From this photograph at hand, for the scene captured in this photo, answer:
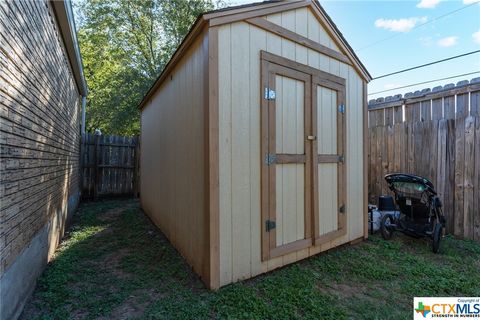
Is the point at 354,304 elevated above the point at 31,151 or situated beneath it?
situated beneath

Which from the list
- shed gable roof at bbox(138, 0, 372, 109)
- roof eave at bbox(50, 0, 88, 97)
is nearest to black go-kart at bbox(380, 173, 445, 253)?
shed gable roof at bbox(138, 0, 372, 109)

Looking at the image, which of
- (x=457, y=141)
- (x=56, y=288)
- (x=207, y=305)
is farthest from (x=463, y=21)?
(x=56, y=288)

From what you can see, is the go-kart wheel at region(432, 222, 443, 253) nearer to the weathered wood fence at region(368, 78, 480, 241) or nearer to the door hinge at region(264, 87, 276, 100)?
the weathered wood fence at region(368, 78, 480, 241)

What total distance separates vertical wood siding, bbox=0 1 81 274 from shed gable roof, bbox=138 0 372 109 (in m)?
1.39

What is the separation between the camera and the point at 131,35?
470 inches

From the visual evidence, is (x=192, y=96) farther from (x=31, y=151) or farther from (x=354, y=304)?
(x=354, y=304)

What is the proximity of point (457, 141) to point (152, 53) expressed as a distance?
1203cm

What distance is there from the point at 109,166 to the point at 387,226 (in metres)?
6.96

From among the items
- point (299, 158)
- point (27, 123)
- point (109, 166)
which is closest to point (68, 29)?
point (27, 123)

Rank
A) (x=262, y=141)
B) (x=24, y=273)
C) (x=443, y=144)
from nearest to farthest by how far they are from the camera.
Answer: (x=24, y=273) → (x=262, y=141) → (x=443, y=144)

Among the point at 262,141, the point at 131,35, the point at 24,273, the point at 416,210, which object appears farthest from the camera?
the point at 131,35

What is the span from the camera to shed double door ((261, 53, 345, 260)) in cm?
280

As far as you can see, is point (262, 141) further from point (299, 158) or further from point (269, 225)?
point (269, 225)

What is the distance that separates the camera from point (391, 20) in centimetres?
664
